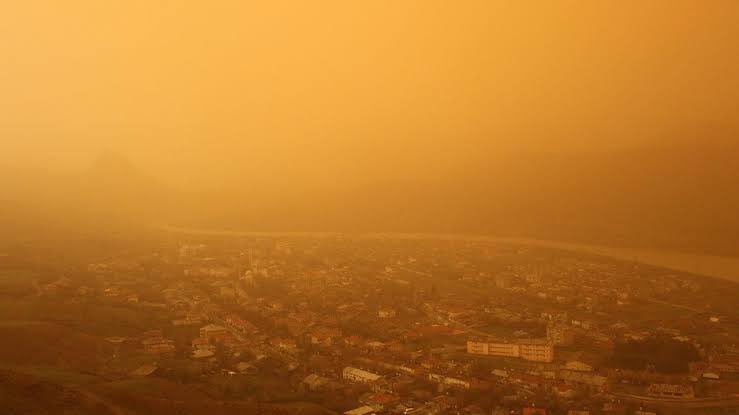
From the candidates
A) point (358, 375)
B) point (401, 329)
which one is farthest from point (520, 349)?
point (358, 375)

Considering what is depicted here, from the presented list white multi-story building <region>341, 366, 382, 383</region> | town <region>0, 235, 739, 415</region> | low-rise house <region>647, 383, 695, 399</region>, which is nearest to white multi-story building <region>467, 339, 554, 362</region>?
town <region>0, 235, 739, 415</region>

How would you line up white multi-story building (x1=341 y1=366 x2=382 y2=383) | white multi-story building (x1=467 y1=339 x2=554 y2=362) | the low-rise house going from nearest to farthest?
1. the low-rise house
2. white multi-story building (x1=341 y1=366 x2=382 y2=383)
3. white multi-story building (x1=467 y1=339 x2=554 y2=362)

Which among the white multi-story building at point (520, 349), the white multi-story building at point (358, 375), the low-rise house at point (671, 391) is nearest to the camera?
the low-rise house at point (671, 391)

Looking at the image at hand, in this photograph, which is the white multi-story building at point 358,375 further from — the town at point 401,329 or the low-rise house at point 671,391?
the low-rise house at point 671,391

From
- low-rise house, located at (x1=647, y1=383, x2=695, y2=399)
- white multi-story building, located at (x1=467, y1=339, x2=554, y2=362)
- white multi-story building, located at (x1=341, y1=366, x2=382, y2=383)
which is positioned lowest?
white multi-story building, located at (x1=341, y1=366, x2=382, y2=383)

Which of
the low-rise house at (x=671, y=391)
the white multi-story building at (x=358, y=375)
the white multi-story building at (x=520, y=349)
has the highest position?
the white multi-story building at (x=520, y=349)

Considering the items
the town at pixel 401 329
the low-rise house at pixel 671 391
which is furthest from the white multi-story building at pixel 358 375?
the low-rise house at pixel 671 391

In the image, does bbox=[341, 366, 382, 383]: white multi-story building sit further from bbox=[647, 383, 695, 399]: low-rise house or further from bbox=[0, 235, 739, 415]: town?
bbox=[647, 383, 695, 399]: low-rise house

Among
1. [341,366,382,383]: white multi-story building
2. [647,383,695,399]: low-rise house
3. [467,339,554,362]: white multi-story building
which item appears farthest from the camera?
[467,339,554,362]: white multi-story building

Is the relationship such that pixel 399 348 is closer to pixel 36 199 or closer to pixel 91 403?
pixel 91 403

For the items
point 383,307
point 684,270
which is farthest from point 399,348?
point 684,270

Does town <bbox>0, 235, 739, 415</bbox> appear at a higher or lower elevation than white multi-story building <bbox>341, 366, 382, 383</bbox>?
higher
